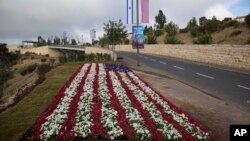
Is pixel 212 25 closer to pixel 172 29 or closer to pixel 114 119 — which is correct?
pixel 172 29

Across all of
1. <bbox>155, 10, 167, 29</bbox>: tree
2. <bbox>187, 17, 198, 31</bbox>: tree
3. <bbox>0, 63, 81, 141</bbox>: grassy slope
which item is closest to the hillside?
<bbox>187, 17, 198, 31</bbox>: tree

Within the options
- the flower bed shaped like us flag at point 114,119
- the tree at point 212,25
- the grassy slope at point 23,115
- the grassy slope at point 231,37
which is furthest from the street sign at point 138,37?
the tree at point 212,25

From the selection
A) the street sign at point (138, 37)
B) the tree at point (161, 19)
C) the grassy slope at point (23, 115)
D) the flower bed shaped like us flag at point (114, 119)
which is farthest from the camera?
the tree at point (161, 19)

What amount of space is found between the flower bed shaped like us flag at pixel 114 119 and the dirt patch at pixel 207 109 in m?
0.70

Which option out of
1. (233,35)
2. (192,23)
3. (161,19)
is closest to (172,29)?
(192,23)

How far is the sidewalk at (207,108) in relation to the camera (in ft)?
34.5

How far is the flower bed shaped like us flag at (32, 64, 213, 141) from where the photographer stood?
28.8 ft

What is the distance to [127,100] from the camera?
13.3m

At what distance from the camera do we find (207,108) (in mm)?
12891

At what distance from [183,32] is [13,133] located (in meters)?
80.4

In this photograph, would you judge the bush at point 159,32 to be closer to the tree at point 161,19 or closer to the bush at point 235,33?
the tree at point 161,19

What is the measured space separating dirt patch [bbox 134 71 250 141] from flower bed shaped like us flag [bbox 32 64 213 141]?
2.28 ft

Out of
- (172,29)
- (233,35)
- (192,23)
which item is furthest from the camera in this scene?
(172,29)

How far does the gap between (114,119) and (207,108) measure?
4.63m
